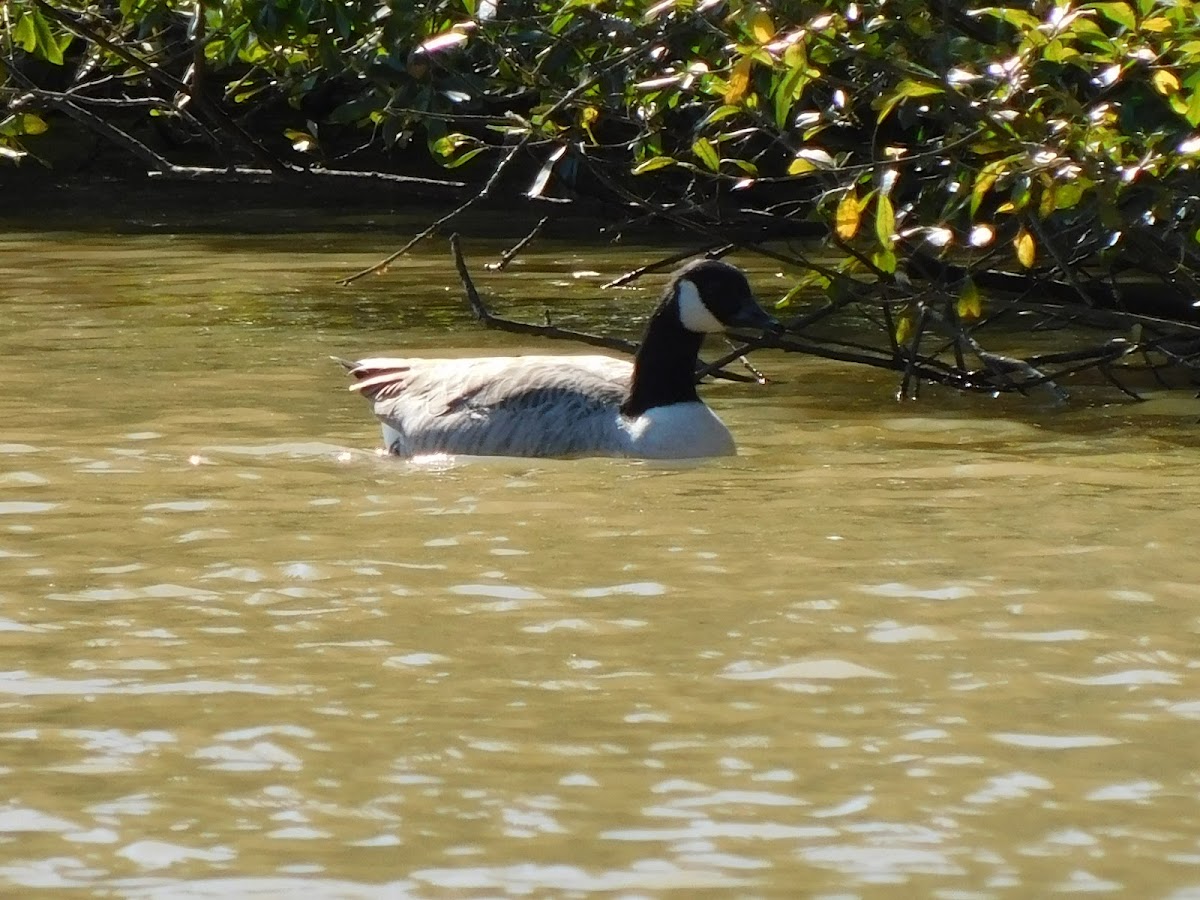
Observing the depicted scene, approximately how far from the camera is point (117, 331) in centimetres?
1440

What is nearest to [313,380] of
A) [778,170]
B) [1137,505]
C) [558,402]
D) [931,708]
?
[558,402]

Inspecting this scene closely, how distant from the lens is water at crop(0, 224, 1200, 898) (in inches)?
189

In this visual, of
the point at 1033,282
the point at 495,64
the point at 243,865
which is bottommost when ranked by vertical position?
the point at 243,865

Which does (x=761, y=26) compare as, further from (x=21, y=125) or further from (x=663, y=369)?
(x=21, y=125)

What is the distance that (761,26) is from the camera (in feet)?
27.9

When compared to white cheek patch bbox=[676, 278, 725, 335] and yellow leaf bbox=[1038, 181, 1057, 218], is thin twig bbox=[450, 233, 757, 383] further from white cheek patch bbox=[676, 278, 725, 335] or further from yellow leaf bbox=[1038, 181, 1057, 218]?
yellow leaf bbox=[1038, 181, 1057, 218]

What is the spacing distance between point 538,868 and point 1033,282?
334 inches

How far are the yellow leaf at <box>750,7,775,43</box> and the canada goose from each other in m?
2.12

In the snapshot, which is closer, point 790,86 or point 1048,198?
point 790,86

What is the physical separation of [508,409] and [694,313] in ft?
3.51

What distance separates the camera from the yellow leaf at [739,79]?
8727 mm

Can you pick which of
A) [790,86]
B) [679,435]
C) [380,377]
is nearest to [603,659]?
[790,86]

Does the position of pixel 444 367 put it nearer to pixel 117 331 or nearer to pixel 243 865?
pixel 117 331

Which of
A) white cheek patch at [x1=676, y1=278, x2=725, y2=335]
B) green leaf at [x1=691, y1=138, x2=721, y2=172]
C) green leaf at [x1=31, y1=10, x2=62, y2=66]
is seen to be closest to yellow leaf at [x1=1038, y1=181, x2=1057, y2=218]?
green leaf at [x1=691, y1=138, x2=721, y2=172]
